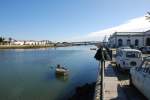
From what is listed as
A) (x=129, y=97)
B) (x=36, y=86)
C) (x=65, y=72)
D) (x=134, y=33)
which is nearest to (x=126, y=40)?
(x=134, y=33)

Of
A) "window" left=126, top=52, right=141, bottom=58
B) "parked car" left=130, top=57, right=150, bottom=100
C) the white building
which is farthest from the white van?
the white building

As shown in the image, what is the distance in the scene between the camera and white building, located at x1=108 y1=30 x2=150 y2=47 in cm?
7681

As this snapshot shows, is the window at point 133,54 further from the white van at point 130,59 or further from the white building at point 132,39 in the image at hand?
the white building at point 132,39

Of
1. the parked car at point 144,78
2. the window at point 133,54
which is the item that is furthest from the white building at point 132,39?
the parked car at point 144,78

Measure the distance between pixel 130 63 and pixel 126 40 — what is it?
63.8 m

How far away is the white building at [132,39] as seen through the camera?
76.8 metres

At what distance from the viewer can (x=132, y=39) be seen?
80.3 metres

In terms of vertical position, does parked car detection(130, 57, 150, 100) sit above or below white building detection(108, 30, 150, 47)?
below

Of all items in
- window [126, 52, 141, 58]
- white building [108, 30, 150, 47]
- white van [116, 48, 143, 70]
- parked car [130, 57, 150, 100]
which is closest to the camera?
parked car [130, 57, 150, 100]

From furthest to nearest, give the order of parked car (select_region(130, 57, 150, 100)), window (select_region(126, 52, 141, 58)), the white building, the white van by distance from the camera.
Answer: the white building, window (select_region(126, 52, 141, 58)), the white van, parked car (select_region(130, 57, 150, 100))

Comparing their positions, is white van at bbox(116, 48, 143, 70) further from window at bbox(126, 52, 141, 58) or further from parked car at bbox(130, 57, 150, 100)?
parked car at bbox(130, 57, 150, 100)

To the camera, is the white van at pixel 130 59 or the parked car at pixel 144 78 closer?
the parked car at pixel 144 78

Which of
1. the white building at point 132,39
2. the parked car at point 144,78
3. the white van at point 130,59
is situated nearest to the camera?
the parked car at point 144,78

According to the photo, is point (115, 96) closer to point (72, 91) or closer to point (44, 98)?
point (44, 98)
